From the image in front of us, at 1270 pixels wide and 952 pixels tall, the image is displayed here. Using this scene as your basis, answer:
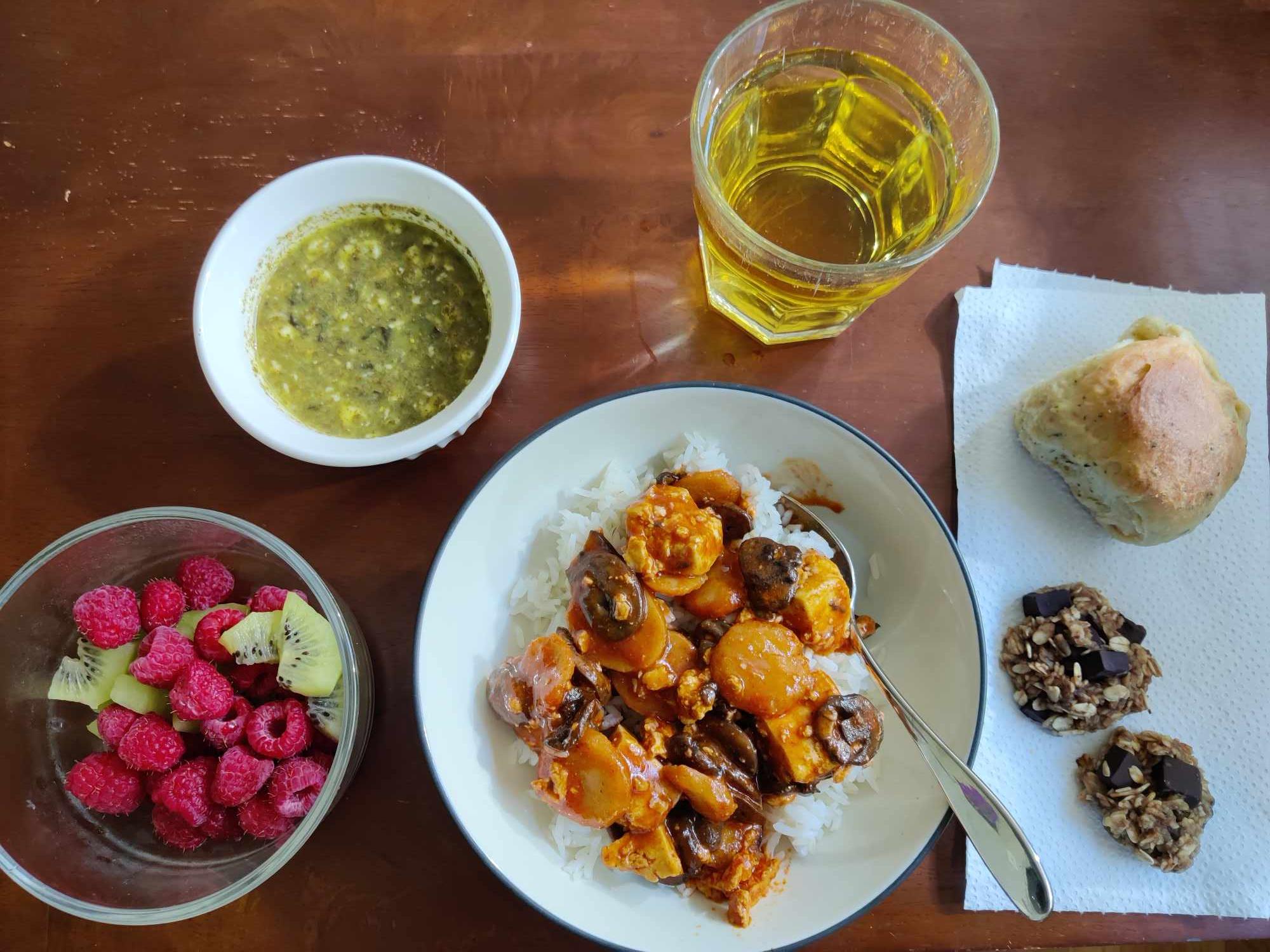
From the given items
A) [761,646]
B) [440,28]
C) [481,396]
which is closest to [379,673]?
[481,396]

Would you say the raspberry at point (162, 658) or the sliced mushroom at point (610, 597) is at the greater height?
the sliced mushroom at point (610, 597)

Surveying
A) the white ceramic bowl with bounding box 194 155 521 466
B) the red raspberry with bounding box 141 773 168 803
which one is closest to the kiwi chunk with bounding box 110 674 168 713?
the red raspberry with bounding box 141 773 168 803

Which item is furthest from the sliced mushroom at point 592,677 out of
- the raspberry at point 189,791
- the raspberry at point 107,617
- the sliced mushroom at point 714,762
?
the raspberry at point 107,617

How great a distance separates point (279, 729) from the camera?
1272 mm

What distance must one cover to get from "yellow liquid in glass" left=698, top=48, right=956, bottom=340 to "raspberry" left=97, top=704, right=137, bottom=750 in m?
1.21

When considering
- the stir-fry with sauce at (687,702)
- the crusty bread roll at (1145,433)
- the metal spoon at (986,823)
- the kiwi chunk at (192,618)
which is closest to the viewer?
the metal spoon at (986,823)

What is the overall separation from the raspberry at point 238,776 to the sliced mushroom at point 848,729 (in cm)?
84

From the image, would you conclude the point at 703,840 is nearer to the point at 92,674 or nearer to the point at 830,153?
the point at 92,674

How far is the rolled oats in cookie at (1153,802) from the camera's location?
1416 millimetres

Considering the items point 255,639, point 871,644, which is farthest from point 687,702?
point 255,639

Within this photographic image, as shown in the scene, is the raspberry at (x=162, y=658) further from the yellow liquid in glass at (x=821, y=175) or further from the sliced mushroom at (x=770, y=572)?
the yellow liquid in glass at (x=821, y=175)

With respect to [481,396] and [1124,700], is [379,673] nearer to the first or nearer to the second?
[481,396]

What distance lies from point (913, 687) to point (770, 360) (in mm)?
641

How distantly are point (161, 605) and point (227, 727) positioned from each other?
237 mm
